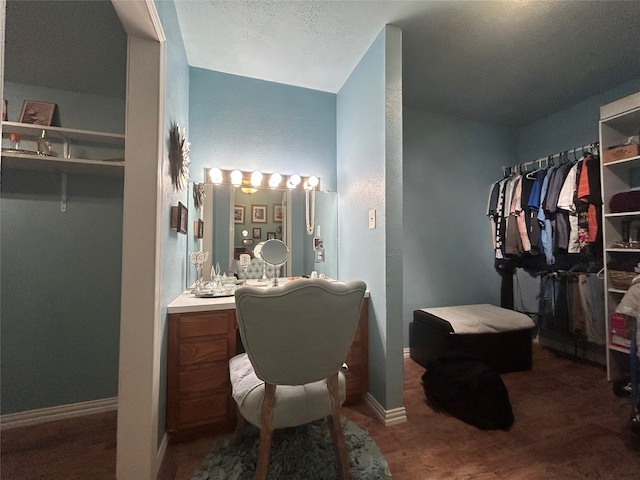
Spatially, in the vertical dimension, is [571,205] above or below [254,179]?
below

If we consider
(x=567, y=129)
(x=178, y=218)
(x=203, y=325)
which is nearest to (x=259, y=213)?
(x=178, y=218)

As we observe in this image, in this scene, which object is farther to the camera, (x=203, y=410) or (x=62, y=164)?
(x=62, y=164)

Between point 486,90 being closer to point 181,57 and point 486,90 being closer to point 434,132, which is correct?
point 434,132

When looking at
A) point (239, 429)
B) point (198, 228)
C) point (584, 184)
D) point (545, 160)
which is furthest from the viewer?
point (545, 160)

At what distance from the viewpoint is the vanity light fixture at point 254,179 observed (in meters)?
2.27

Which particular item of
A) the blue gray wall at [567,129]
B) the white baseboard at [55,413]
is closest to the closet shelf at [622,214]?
the blue gray wall at [567,129]

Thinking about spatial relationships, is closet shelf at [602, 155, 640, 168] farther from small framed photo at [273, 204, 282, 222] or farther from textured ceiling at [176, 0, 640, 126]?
small framed photo at [273, 204, 282, 222]

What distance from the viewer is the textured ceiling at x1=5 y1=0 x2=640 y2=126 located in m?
1.54

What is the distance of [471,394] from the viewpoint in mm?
1714

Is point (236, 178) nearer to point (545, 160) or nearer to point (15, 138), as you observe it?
point (15, 138)

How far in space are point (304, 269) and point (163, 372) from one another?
131 centimetres

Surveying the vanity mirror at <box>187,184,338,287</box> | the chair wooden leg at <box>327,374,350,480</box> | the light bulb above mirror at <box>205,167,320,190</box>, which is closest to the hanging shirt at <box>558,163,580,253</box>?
the vanity mirror at <box>187,184,338,287</box>

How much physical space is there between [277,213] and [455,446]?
6.70 feet

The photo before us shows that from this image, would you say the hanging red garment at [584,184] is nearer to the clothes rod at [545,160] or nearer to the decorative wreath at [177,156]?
the clothes rod at [545,160]
